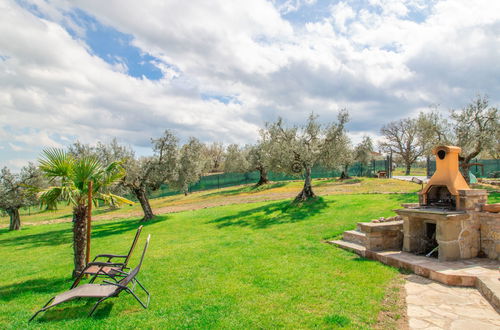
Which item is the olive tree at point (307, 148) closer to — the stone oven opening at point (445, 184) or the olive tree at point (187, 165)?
the olive tree at point (187, 165)

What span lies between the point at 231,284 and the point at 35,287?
4.53m

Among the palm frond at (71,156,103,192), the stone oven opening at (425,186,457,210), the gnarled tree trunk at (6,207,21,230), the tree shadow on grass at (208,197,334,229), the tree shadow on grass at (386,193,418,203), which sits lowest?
the gnarled tree trunk at (6,207,21,230)

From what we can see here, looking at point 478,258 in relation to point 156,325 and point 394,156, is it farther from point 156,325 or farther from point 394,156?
point 394,156

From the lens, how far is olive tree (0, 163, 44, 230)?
1982cm

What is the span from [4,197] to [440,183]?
82.8ft

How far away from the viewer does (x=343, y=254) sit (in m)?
7.41

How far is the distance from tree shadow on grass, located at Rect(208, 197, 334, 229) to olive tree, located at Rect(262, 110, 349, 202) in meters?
1.32

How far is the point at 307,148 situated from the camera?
17.9 meters

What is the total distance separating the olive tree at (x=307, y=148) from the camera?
58.0 feet

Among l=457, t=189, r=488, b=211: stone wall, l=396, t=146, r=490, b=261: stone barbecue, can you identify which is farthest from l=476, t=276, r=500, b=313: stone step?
l=457, t=189, r=488, b=211: stone wall

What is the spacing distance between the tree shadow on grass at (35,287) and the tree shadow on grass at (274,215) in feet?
24.4

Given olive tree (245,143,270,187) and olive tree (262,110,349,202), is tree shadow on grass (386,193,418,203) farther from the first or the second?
olive tree (245,143,270,187)

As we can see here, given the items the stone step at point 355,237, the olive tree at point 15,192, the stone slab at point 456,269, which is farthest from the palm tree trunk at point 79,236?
the olive tree at point 15,192

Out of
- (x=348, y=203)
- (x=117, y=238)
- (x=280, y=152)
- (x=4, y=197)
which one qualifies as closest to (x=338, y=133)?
(x=280, y=152)
